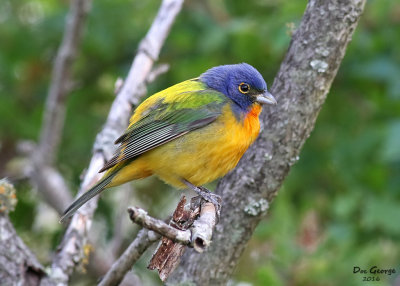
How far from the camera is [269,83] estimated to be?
6.32 m

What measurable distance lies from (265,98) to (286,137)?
33 cm

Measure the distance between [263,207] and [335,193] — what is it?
2.58 meters

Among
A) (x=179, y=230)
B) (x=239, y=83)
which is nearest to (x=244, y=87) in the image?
(x=239, y=83)

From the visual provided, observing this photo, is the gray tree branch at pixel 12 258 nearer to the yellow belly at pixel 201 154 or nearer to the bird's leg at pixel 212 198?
the yellow belly at pixel 201 154

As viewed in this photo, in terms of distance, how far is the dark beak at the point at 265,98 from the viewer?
4236mm

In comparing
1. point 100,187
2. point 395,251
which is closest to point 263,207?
point 100,187

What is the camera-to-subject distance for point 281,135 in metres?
4.19

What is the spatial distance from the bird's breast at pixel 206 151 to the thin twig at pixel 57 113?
4.22 feet

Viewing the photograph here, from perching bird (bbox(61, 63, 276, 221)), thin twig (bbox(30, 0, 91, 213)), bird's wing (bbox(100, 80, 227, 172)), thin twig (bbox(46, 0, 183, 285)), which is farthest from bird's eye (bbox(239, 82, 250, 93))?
thin twig (bbox(30, 0, 91, 213))

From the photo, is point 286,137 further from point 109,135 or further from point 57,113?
point 57,113

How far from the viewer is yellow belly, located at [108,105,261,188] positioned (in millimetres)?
4281

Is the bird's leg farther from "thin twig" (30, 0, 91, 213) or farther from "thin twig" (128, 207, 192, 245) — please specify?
"thin twig" (30, 0, 91, 213)

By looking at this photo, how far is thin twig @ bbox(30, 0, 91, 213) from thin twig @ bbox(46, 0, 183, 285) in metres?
0.62

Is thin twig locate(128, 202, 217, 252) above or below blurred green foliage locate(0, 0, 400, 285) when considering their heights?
below
